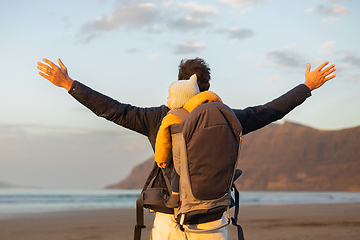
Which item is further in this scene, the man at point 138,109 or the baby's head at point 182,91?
the man at point 138,109

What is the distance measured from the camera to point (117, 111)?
2432 millimetres

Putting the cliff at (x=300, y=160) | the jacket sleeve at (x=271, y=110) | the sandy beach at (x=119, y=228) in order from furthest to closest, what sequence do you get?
the cliff at (x=300, y=160) < the sandy beach at (x=119, y=228) < the jacket sleeve at (x=271, y=110)

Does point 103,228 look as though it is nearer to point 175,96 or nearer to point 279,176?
point 175,96

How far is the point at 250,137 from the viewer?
334 feet

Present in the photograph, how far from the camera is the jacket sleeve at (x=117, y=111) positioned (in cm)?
244

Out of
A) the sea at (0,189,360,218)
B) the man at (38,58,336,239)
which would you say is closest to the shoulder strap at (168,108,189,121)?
the man at (38,58,336,239)

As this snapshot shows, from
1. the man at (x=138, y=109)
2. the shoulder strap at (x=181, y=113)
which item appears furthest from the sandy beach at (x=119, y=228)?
the shoulder strap at (x=181, y=113)

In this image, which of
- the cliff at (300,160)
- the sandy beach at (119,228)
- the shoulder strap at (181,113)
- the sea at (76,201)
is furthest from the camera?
the cliff at (300,160)

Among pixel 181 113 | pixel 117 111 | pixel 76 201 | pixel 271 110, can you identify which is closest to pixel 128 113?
pixel 117 111

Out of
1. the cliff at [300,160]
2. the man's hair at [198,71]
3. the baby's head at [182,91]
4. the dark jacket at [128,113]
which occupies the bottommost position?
the cliff at [300,160]

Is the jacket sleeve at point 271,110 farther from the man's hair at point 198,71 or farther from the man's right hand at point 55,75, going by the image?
the man's right hand at point 55,75

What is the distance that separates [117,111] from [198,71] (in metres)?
0.59

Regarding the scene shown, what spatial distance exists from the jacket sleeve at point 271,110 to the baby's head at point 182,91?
Result: 451mm

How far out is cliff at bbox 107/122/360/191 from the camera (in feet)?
253
